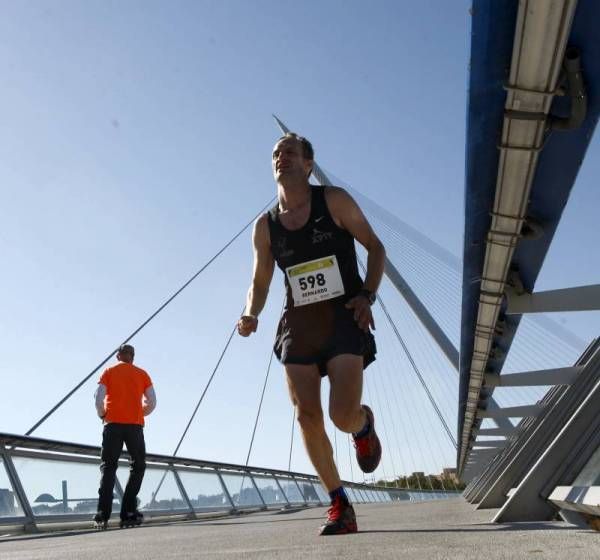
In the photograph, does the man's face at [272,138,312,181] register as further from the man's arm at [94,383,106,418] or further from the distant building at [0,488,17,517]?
the distant building at [0,488,17,517]

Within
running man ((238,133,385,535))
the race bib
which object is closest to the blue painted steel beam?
running man ((238,133,385,535))

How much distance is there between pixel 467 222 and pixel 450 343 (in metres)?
13.2

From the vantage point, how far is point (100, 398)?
721cm

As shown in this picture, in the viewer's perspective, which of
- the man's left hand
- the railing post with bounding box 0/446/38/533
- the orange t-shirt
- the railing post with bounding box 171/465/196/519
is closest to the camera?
the man's left hand

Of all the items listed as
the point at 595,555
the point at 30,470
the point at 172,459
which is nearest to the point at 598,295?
the point at 595,555

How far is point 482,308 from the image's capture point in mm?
6172

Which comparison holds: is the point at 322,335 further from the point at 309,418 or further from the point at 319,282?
the point at 309,418

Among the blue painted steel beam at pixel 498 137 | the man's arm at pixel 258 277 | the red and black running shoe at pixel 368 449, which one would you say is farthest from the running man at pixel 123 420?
the red and black running shoe at pixel 368 449

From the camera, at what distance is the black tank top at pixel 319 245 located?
147 inches

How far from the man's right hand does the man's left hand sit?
A: 52 centimetres

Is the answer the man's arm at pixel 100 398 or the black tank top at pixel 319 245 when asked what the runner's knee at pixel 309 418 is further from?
the man's arm at pixel 100 398

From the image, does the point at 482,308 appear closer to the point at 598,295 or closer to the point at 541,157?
the point at 598,295

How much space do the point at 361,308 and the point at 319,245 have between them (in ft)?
1.21

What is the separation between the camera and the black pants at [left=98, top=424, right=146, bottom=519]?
23.4 ft
